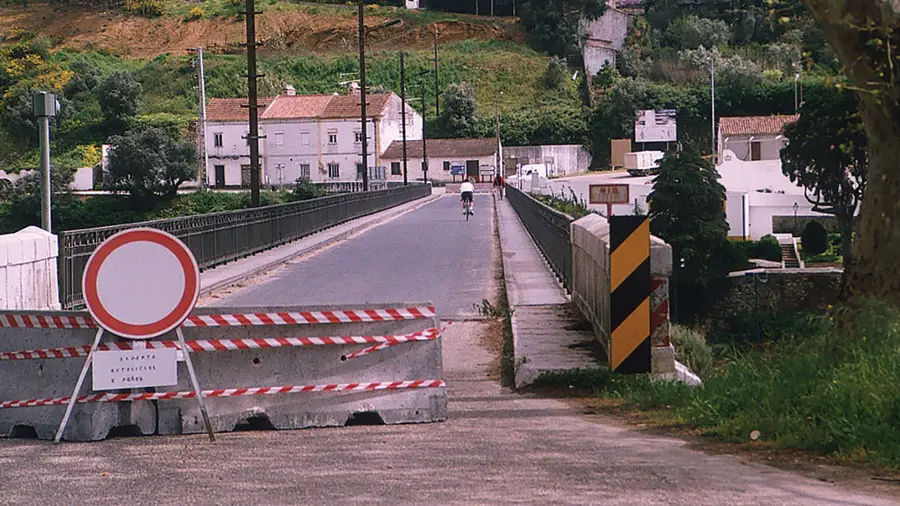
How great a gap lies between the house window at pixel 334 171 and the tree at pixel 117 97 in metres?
20.8

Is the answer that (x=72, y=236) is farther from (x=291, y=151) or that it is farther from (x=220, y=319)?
(x=291, y=151)

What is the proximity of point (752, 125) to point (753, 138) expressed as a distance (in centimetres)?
135

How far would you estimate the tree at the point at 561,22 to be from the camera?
14588 cm

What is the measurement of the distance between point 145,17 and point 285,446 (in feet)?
579

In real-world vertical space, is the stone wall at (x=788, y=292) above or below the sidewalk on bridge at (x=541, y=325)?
below

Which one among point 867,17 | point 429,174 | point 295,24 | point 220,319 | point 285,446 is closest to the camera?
point 285,446

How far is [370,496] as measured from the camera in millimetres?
6930

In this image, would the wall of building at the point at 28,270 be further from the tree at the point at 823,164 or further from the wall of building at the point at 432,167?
the wall of building at the point at 432,167

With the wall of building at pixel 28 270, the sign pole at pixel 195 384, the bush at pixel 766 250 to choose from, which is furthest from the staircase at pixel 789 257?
the sign pole at pixel 195 384

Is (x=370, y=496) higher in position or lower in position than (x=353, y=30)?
lower

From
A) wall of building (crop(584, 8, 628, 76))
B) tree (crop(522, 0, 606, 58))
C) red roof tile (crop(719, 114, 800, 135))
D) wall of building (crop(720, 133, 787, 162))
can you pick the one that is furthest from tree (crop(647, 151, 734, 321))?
tree (crop(522, 0, 606, 58))

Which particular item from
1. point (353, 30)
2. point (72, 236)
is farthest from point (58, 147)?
point (72, 236)

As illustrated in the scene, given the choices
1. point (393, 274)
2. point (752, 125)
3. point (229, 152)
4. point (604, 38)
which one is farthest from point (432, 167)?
point (393, 274)

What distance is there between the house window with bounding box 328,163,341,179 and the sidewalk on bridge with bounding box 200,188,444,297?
63654mm
